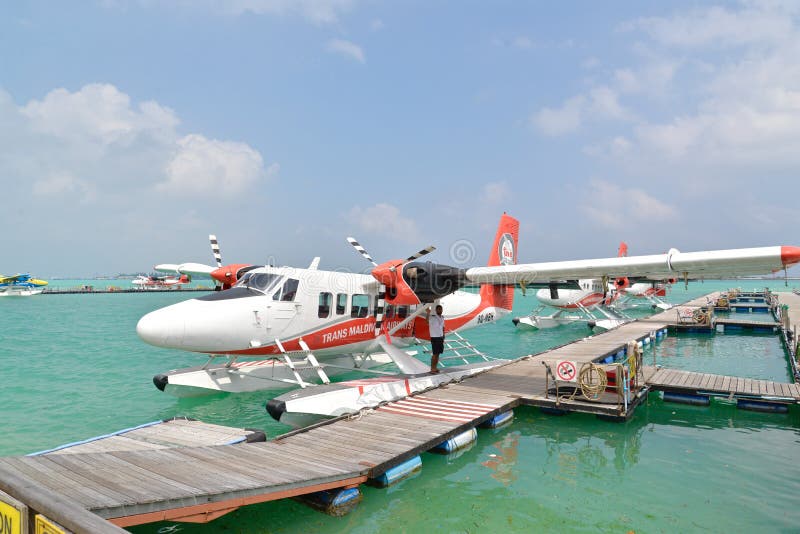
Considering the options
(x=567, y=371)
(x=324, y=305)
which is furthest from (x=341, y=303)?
(x=567, y=371)

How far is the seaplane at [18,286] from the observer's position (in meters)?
83.2

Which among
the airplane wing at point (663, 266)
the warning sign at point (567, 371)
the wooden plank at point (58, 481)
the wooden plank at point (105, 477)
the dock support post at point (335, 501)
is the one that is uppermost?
the airplane wing at point (663, 266)

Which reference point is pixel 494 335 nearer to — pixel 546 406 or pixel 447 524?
pixel 546 406

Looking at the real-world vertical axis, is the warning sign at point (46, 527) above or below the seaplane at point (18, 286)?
A: below

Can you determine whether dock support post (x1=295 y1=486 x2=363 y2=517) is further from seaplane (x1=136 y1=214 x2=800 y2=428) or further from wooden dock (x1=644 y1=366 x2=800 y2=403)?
wooden dock (x1=644 y1=366 x2=800 y2=403)

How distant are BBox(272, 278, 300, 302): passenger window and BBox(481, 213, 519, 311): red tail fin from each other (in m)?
7.26

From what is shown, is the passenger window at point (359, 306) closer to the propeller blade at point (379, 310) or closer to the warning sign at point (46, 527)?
the propeller blade at point (379, 310)

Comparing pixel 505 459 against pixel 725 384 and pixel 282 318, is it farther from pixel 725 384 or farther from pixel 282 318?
pixel 725 384

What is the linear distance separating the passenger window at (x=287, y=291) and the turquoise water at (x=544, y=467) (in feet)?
8.96

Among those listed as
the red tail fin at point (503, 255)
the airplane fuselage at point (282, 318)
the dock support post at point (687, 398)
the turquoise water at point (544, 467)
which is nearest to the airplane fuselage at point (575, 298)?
the red tail fin at point (503, 255)

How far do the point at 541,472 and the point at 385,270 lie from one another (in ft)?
18.1

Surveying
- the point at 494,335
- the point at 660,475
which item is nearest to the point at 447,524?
the point at 660,475

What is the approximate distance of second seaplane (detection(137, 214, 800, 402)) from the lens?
9.09 metres

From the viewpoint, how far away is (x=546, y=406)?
32.6 feet
